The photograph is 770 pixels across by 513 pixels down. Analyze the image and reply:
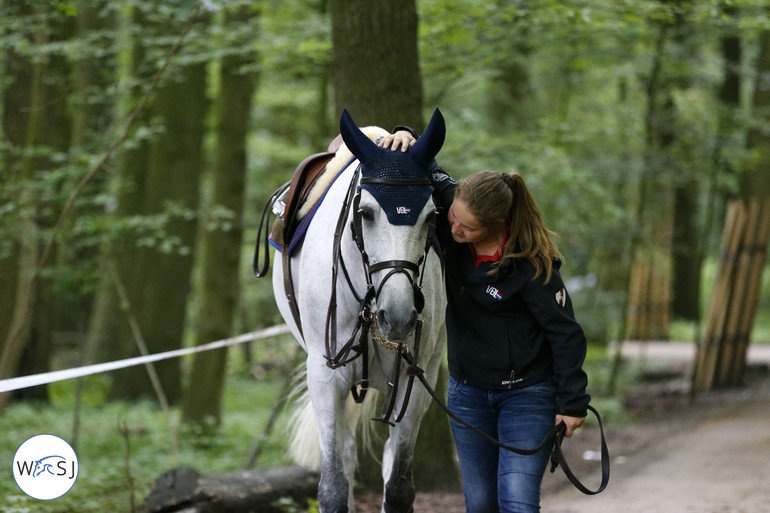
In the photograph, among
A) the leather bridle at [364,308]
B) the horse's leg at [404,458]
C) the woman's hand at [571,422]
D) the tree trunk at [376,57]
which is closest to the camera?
the woman's hand at [571,422]

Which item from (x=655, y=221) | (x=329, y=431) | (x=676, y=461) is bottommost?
(x=676, y=461)

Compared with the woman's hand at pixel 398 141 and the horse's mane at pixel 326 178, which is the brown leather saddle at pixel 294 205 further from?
the woman's hand at pixel 398 141

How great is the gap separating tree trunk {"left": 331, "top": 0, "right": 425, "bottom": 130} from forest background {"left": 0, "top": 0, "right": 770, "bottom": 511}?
0.5 inches

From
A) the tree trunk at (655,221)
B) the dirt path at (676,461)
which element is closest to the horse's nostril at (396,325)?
the dirt path at (676,461)

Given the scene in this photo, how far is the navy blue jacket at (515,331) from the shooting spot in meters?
3.00

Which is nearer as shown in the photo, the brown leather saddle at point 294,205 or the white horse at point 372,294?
the white horse at point 372,294

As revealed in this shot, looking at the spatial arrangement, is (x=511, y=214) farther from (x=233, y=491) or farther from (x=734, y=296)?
(x=734, y=296)

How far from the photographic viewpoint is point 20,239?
7.09 m

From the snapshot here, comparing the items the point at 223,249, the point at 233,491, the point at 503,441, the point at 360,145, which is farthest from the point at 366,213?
the point at 223,249

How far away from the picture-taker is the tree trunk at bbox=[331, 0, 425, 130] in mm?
5223

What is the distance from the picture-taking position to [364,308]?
10.8ft

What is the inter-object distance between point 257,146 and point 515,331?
11824mm

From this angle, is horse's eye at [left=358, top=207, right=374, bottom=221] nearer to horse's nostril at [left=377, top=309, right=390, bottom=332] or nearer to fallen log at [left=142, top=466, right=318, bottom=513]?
horse's nostril at [left=377, top=309, right=390, bottom=332]

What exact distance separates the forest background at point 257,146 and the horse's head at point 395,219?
212 cm
